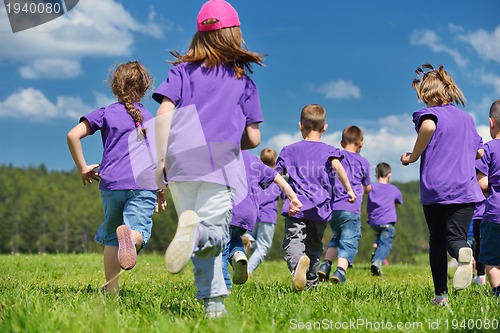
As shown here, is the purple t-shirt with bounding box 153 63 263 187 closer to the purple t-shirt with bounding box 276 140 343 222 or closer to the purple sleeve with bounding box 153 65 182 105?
the purple sleeve with bounding box 153 65 182 105

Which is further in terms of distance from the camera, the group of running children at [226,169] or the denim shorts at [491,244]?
the denim shorts at [491,244]

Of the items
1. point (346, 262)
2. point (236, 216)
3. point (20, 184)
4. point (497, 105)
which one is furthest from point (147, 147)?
point (20, 184)

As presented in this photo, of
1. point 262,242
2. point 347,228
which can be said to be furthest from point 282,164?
point 262,242

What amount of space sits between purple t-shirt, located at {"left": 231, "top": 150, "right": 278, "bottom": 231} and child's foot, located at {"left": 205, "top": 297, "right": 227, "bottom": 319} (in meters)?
2.06

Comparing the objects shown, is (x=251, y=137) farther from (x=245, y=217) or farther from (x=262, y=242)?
(x=262, y=242)

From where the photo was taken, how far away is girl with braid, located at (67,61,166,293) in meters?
5.43

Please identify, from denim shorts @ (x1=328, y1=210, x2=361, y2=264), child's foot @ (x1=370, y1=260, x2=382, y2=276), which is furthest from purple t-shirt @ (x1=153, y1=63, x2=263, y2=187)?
child's foot @ (x1=370, y1=260, x2=382, y2=276)

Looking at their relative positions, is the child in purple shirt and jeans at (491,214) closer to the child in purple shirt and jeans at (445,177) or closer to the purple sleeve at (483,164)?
the purple sleeve at (483,164)

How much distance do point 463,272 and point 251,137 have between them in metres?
2.08

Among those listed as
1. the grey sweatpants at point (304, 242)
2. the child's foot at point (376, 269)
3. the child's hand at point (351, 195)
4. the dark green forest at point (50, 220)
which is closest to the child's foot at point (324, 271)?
the child's hand at point (351, 195)

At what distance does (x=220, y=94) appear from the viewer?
4012 mm

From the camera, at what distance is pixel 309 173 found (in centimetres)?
682

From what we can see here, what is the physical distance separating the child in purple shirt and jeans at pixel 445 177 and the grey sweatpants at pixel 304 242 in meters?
1.67

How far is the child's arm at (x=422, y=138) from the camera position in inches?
206
